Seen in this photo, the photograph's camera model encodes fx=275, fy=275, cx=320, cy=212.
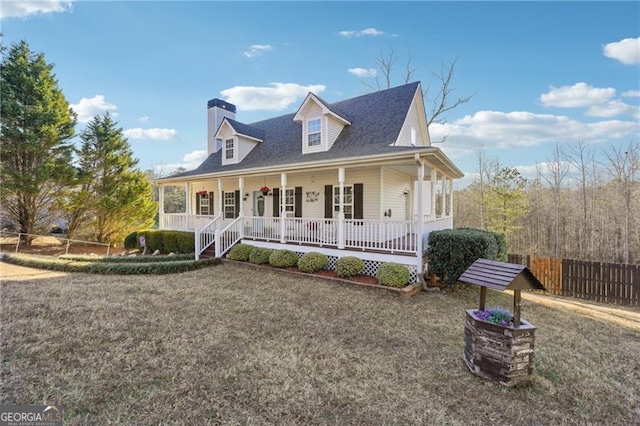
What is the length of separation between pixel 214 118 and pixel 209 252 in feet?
29.2

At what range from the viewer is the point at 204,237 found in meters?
12.1

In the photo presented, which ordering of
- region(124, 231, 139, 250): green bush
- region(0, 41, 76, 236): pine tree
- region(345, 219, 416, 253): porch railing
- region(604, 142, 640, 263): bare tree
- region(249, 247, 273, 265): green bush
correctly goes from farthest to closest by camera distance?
region(604, 142, 640, 263): bare tree, region(124, 231, 139, 250): green bush, region(0, 41, 76, 236): pine tree, region(249, 247, 273, 265): green bush, region(345, 219, 416, 253): porch railing

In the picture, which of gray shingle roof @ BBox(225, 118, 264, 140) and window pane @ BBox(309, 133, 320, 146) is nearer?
window pane @ BBox(309, 133, 320, 146)

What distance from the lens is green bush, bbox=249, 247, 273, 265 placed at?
33.1 feet

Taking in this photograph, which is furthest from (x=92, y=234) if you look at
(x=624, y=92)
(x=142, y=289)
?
(x=624, y=92)

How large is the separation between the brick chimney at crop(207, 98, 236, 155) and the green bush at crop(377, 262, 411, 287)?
1330cm

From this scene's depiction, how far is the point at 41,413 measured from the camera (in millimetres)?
2861

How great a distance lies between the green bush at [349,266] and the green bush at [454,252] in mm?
2046

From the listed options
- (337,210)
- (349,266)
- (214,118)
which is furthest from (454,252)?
(214,118)

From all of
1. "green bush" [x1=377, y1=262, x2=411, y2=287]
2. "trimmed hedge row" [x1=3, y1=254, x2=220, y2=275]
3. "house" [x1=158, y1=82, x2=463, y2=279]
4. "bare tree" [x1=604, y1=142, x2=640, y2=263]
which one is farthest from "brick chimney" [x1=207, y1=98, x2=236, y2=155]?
"bare tree" [x1=604, y1=142, x2=640, y2=263]

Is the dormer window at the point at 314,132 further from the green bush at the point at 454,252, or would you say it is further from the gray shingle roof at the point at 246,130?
the green bush at the point at 454,252

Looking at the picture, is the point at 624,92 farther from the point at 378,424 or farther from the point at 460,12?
the point at 378,424

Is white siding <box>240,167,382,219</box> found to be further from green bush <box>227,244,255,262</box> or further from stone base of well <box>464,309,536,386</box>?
stone base of well <box>464,309,536,386</box>

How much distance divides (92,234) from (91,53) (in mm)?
11726
